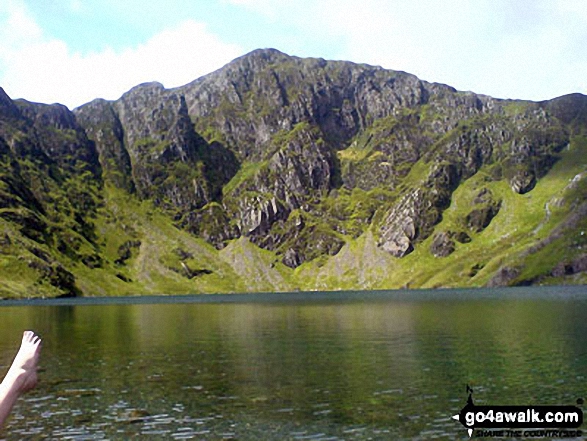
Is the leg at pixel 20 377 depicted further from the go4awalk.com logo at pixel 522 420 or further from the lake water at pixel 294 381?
the go4awalk.com logo at pixel 522 420

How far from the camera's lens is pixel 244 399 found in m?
51.8

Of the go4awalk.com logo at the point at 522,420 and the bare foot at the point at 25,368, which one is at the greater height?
the bare foot at the point at 25,368

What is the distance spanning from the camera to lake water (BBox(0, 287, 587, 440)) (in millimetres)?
42438

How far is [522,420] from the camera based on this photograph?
41875 mm

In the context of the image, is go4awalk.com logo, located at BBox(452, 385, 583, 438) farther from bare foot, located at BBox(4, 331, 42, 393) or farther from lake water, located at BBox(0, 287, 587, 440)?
bare foot, located at BBox(4, 331, 42, 393)

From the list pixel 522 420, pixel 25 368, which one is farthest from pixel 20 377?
pixel 522 420

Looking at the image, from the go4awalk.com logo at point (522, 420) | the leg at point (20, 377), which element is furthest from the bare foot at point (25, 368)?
the go4awalk.com logo at point (522, 420)

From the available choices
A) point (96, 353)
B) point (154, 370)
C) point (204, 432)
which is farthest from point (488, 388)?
point (96, 353)

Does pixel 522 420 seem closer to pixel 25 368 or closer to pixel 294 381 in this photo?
pixel 294 381

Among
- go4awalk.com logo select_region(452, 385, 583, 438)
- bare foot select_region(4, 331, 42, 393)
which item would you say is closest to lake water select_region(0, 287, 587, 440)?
go4awalk.com logo select_region(452, 385, 583, 438)

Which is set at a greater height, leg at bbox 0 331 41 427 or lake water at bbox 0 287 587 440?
leg at bbox 0 331 41 427

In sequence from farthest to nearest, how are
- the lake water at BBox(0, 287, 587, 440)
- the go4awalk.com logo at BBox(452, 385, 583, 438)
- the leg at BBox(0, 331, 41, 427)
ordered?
the lake water at BBox(0, 287, 587, 440), the go4awalk.com logo at BBox(452, 385, 583, 438), the leg at BBox(0, 331, 41, 427)

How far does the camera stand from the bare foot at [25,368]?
28.5 feet

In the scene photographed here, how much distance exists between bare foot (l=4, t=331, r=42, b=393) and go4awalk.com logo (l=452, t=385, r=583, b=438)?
114 feet
